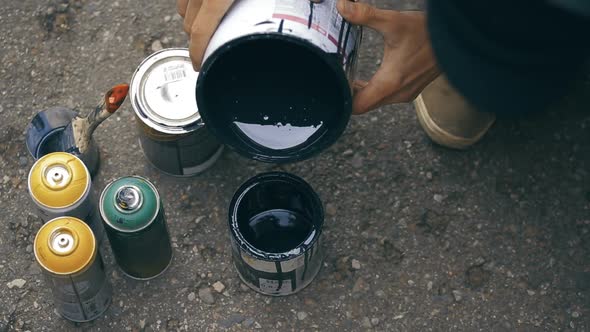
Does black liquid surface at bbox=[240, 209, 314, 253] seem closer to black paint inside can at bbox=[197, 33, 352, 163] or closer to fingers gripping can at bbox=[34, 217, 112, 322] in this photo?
black paint inside can at bbox=[197, 33, 352, 163]

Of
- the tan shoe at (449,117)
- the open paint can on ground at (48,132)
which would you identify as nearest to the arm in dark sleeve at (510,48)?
the tan shoe at (449,117)

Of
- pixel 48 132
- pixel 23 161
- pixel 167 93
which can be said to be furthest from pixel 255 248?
pixel 23 161

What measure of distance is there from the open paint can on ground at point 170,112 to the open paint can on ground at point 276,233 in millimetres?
214

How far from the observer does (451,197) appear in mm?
2447

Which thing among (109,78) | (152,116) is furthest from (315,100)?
(109,78)

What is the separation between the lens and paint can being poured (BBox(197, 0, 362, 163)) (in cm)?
176

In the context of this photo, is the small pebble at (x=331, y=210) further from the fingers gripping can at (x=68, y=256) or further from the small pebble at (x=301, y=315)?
the fingers gripping can at (x=68, y=256)

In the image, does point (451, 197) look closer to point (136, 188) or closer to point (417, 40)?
point (417, 40)

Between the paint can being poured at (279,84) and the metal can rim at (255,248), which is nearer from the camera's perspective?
the paint can being poured at (279,84)

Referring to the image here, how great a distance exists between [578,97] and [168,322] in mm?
1484

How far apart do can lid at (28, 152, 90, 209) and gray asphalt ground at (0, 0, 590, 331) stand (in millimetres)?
359

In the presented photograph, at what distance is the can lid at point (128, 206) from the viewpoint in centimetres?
202

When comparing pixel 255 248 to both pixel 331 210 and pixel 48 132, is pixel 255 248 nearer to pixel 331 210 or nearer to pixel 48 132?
pixel 331 210

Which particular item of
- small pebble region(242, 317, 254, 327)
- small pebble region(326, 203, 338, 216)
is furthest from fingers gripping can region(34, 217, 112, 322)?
small pebble region(326, 203, 338, 216)
